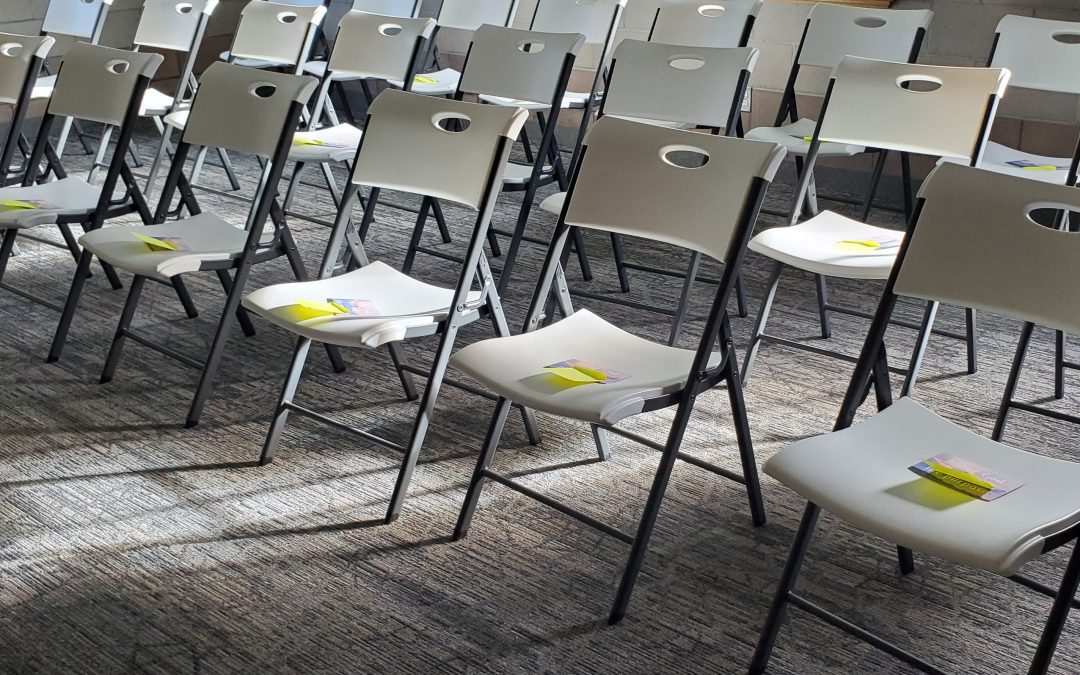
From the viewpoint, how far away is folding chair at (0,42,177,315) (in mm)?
3748

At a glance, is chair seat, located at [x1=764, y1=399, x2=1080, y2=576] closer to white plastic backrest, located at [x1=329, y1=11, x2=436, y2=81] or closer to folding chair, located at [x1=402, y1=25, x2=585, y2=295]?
folding chair, located at [x1=402, y1=25, x2=585, y2=295]

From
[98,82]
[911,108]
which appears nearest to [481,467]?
[911,108]

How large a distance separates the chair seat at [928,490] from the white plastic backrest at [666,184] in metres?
0.56

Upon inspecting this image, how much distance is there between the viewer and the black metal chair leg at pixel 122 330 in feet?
11.4

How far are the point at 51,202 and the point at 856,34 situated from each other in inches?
127

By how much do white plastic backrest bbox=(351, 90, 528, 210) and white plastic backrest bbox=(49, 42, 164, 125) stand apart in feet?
4.00

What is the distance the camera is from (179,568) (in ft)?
8.25

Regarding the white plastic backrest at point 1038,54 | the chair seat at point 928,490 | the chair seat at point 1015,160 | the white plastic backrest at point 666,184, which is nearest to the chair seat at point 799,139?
the chair seat at point 1015,160

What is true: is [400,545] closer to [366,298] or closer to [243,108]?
[366,298]

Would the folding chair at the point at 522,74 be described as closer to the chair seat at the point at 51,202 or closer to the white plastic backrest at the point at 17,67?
the chair seat at the point at 51,202

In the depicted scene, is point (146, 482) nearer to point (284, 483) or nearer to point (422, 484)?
point (284, 483)

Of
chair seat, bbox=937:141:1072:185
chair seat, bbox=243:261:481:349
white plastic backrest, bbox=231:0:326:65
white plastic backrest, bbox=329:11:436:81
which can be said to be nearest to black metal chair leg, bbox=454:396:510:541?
chair seat, bbox=243:261:481:349

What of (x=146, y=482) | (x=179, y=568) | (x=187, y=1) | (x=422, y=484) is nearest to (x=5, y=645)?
(x=179, y=568)

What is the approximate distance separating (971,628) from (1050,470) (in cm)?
48
